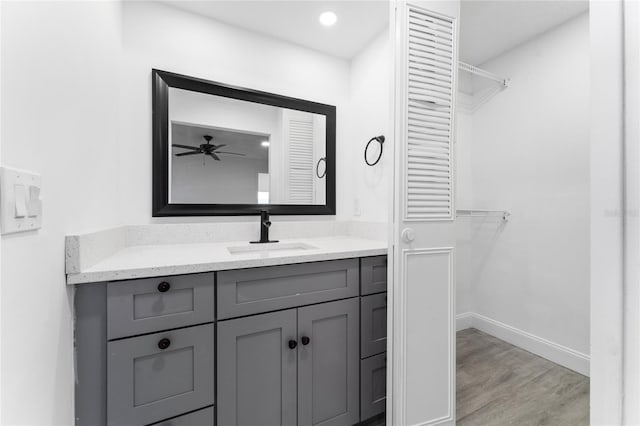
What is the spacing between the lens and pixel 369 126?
2012 millimetres

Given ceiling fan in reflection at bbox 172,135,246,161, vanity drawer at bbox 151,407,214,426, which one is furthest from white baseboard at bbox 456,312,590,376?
ceiling fan in reflection at bbox 172,135,246,161

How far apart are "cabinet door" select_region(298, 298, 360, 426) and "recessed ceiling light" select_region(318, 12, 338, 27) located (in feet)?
5.74

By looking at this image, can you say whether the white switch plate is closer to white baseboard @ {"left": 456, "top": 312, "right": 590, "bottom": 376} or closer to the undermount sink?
the undermount sink

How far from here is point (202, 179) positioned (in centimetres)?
173

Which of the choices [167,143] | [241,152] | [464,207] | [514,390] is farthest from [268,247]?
[464,207]

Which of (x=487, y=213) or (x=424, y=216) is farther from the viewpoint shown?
(x=487, y=213)

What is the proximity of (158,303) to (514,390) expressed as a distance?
2.17 metres

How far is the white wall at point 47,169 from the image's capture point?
1.99ft

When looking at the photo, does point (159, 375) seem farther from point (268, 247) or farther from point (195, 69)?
point (195, 69)

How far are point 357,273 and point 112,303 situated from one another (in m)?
1.06

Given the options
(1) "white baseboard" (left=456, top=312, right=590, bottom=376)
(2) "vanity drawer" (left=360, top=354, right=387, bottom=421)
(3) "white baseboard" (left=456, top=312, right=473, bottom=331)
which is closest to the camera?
(2) "vanity drawer" (left=360, top=354, right=387, bottom=421)

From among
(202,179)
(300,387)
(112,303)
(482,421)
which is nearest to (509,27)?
(202,179)

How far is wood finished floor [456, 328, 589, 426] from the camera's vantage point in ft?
5.09

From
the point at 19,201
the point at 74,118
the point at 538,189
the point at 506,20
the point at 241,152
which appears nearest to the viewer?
the point at 19,201
